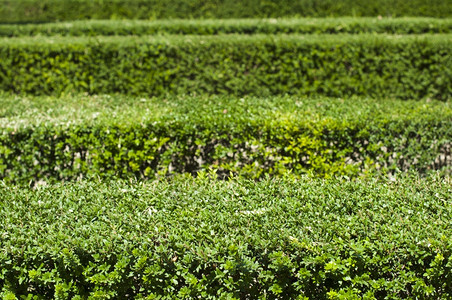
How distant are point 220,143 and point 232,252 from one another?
7.83ft

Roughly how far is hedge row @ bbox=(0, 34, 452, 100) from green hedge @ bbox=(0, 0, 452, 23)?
5.09m

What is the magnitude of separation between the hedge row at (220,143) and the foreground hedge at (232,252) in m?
1.71

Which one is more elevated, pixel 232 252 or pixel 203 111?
pixel 203 111

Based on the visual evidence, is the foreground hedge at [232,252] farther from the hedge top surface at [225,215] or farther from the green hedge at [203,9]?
the green hedge at [203,9]

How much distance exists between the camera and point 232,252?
7.95ft

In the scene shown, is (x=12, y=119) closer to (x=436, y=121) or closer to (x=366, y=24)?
(x=436, y=121)

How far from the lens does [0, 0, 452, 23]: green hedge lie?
→ 11.7 m

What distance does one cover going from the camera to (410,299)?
2.46 m

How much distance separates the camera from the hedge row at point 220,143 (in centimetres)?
458

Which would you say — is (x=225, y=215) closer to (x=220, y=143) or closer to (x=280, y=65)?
(x=220, y=143)

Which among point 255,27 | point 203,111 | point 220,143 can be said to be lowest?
point 220,143

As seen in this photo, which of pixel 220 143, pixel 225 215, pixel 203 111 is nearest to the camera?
pixel 225 215

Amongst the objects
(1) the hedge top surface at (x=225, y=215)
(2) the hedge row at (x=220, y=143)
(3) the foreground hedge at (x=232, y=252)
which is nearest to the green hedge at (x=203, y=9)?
(2) the hedge row at (x=220, y=143)

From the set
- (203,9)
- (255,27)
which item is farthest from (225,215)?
(203,9)
